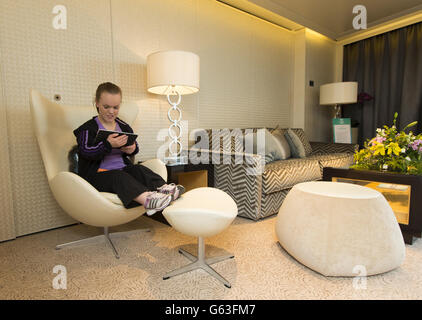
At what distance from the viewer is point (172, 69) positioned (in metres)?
2.16

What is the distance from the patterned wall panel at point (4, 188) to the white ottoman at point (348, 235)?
2.03 metres

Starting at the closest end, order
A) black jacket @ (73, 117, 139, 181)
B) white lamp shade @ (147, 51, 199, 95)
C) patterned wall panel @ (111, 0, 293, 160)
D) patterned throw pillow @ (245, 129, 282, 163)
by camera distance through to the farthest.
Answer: black jacket @ (73, 117, 139, 181), white lamp shade @ (147, 51, 199, 95), patterned wall panel @ (111, 0, 293, 160), patterned throw pillow @ (245, 129, 282, 163)

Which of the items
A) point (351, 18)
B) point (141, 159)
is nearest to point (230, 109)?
point (141, 159)

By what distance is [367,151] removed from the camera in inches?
85.3

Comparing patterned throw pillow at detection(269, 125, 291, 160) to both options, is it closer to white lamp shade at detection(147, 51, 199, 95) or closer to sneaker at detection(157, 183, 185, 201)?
white lamp shade at detection(147, 51, 199, 95)

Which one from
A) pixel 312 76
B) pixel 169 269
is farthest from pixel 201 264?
pixel 312 76

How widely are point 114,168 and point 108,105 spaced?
0.42 m

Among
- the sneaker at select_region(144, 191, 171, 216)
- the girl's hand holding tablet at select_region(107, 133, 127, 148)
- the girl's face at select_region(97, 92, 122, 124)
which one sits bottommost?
the sneaker at select_region(144, 191, 171, 216)

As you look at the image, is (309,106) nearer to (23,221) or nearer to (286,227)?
(286,227)

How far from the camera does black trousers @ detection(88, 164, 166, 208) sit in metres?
1.56

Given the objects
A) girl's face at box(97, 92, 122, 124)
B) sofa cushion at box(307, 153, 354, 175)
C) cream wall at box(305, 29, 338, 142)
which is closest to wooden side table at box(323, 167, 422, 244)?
sofa cushion at box(307, 153, 354, 175)

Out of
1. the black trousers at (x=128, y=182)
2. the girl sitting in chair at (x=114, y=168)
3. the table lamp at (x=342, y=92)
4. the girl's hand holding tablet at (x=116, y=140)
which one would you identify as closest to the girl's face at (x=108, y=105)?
the girl sitting in chair at (x=114, y=168)

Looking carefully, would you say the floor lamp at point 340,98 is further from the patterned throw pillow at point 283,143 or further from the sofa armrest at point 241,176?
the sofa armrest at point 241,176

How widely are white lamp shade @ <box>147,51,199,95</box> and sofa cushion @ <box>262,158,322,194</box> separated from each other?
1.02 meters
